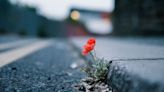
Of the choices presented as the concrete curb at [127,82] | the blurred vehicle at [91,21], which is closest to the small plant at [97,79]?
the concrete curb at [127,82]

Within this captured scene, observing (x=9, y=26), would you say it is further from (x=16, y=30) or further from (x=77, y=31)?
(x=77, y=31)

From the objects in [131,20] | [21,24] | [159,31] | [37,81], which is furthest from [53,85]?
[21,24]

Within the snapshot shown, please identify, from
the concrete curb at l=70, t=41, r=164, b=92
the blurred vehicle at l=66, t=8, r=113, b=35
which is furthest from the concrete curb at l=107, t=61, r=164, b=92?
the blurred vehicle at l=66, t=8, r=113, b=35

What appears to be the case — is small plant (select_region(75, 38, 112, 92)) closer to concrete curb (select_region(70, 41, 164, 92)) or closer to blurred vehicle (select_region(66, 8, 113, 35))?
concrete curb (select_region(70, 41, 164, 92))

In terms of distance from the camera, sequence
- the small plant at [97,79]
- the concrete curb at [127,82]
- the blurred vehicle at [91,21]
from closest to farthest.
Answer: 1. the concrete curb at [127,82]
2. the small plant at [97,79]
3. the blurred vehicle at [91,21]

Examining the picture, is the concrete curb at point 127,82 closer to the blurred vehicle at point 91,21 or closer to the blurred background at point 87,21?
the blurred background at point 87,21
